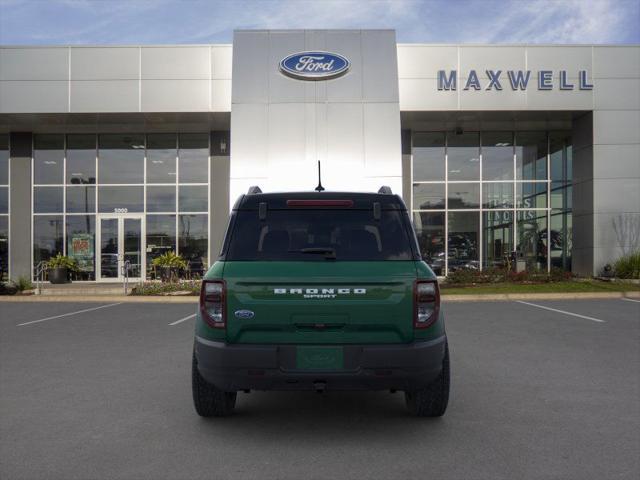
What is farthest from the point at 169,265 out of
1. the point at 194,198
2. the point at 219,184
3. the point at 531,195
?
the point at 531,195

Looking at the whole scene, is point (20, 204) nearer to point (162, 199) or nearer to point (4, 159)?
point (4, 159)

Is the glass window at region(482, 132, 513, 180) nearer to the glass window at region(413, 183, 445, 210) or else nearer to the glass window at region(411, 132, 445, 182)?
the glass window at region(411, 132, 445, 182)

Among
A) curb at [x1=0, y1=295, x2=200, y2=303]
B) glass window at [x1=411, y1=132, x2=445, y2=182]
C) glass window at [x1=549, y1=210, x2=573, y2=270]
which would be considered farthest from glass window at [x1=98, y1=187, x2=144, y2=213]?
glass window at [x1=549, y1=210, x2=573, y2=270]

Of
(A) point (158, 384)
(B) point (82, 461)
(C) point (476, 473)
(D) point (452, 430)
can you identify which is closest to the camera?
(C) point (476, 473)

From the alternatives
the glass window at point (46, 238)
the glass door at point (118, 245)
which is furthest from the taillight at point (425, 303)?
the glass window at point (46, 238)

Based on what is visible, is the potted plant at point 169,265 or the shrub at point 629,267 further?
the potted plant at point 169,265

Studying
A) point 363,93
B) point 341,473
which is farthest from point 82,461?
point 363,93

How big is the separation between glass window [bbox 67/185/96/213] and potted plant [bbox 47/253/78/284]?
80.2 inches

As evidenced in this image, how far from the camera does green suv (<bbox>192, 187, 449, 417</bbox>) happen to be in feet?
12.9

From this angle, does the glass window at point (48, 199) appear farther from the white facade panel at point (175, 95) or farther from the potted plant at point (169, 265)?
the white facade panel at point (175, 95)

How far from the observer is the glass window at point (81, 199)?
2208cm

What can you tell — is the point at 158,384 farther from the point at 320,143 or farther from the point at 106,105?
the point at 106,105

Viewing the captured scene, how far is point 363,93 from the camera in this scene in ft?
58.0

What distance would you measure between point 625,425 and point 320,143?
44.2 ft
